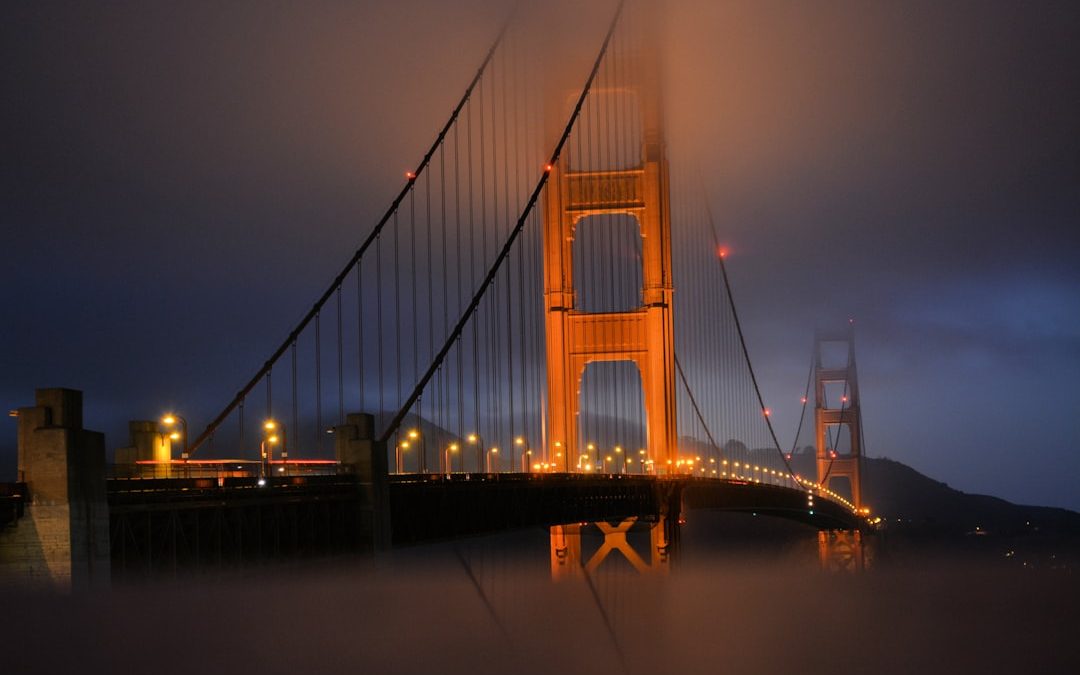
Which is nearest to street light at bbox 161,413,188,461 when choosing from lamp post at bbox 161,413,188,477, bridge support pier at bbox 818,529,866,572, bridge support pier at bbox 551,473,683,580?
lamp post at bbox 161,413,188,477

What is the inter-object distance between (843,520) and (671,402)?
4780cm

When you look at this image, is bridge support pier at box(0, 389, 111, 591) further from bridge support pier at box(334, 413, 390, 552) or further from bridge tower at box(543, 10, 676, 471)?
bridge tower at box(543, 10, 676, 471)

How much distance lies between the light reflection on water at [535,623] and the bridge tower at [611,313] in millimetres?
6259

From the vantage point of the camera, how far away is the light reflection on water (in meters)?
24.6

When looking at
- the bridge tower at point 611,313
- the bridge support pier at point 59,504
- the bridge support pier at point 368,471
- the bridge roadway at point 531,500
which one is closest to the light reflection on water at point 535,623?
the bridge support pier at point 59,504

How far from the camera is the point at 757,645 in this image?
4312 centimetres

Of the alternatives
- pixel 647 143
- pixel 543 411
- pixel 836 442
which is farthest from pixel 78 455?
pixel 836 442

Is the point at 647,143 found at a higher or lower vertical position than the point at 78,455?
higher

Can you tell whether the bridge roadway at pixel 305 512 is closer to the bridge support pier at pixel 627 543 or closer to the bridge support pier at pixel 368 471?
the bridge support pier at pixel 368 471

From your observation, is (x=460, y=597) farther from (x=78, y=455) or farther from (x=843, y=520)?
(x=843, y=520)

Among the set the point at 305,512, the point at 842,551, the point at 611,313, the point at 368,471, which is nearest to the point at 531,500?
the point at 368,471

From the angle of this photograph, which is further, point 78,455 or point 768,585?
point 768,585

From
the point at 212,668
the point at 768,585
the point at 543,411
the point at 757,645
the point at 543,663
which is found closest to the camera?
the point at 212,668

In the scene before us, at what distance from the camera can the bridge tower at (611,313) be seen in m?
59.6
